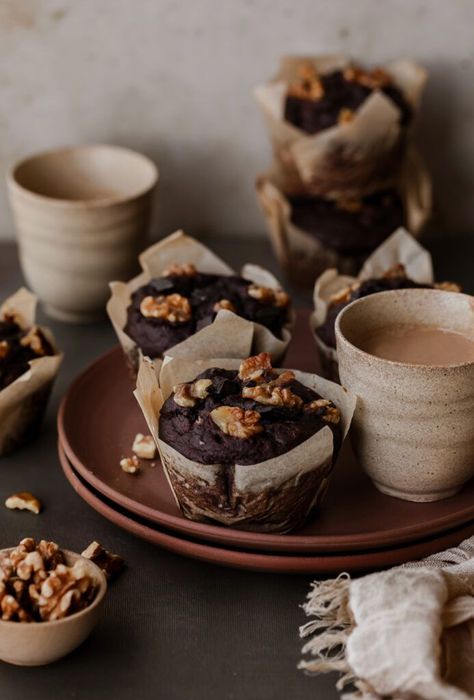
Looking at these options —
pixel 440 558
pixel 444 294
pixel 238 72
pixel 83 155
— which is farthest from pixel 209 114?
pixel 440 558

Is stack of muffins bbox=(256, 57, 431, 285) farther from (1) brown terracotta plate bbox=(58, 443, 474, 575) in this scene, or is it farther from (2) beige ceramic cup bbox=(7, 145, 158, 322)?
(1) brown terracotta plate bbox=(58, 443, 474, 575)

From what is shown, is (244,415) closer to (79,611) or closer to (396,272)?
(79,611)

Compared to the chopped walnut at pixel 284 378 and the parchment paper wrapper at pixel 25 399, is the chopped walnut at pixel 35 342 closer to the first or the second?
the parchment paper wrapper at pixel 25 399

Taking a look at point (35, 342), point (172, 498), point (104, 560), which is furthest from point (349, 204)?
point (104, 560)

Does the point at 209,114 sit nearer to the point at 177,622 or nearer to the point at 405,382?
the point at 405,382

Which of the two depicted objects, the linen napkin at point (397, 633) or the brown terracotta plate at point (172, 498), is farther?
the brown terracotta plate at point (172, 498)

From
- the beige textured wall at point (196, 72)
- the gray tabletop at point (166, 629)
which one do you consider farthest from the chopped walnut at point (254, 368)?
the beige textured wall at point (196, 72)
